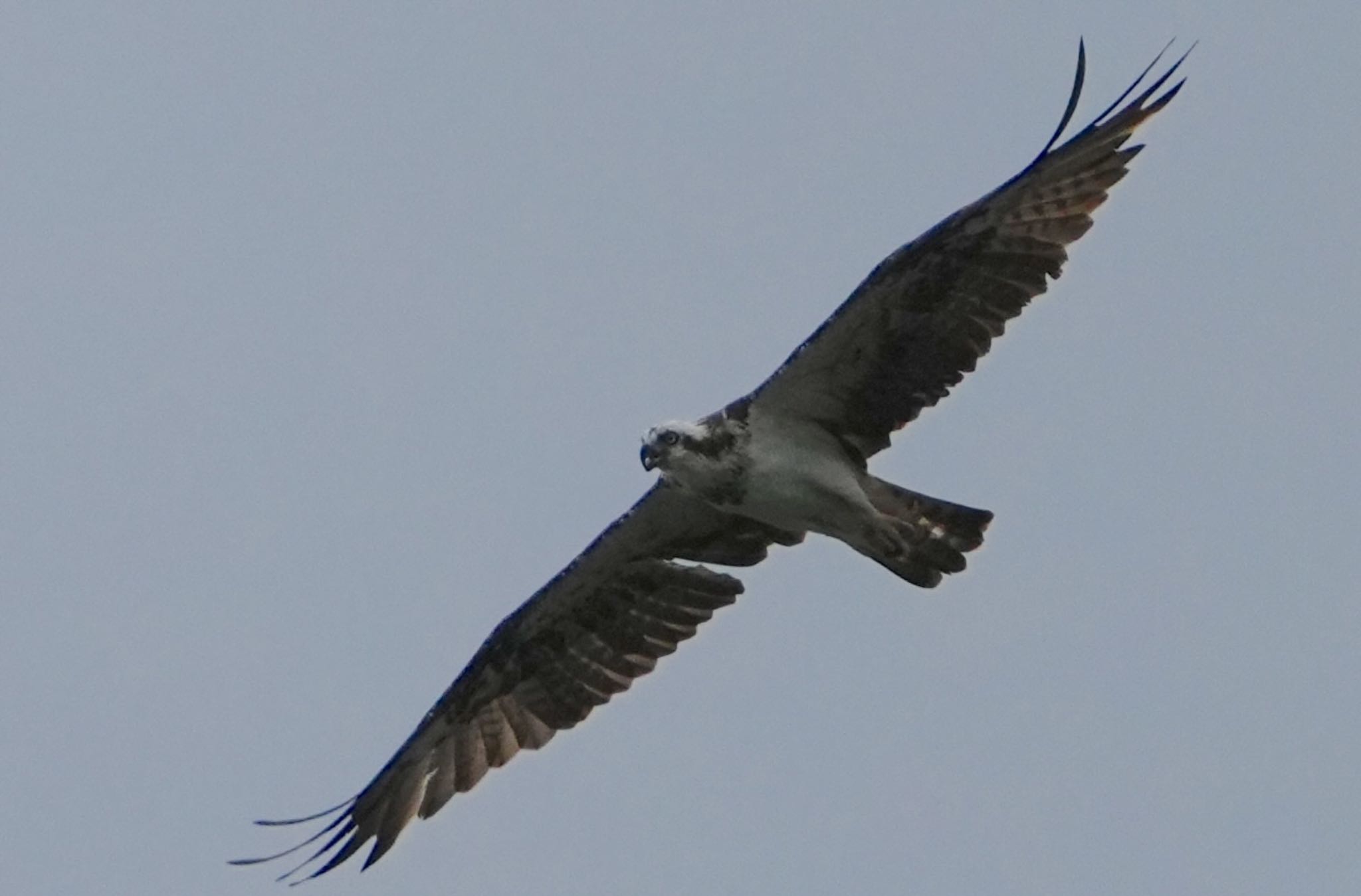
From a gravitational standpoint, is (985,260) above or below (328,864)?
above

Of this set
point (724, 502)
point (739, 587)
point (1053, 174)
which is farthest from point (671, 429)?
point (1053, 174)

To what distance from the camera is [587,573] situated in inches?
656

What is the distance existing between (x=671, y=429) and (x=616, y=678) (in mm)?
2317

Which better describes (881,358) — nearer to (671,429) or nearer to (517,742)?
(671,429)

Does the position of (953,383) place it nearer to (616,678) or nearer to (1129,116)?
(1129,116)

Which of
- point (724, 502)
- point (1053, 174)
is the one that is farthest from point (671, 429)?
point (1053, 174)

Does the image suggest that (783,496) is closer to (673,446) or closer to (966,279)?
(673,446)

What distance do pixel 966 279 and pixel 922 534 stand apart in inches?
64.1

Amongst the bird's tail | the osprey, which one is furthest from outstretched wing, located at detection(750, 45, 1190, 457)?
the bird's tail

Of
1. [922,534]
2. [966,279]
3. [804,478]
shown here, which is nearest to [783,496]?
[804,478]

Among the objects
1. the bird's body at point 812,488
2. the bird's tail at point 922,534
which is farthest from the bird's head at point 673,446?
the bird's tail at point 922,534

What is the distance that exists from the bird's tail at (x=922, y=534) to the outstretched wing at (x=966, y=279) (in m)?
0.69

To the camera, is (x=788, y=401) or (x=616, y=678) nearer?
(x=788, y=401)

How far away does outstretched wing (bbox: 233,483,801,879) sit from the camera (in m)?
16.5
